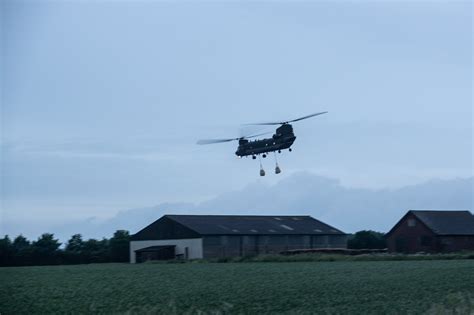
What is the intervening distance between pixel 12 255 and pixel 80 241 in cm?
1086

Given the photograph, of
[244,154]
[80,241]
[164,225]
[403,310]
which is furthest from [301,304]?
[80,241]

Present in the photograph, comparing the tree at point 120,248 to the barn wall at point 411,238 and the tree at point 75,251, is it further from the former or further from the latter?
the barn wall at point 411,238

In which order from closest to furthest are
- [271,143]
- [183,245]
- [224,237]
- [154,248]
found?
1. [271,143]
2. [224,237]
3. [183,245]
4. [154,248]

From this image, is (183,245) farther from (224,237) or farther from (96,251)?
(96,251)

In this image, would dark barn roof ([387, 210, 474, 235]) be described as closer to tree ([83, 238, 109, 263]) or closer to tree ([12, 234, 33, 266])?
tree ([83, 238, 109, 263])

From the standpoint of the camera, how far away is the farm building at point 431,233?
74812mm

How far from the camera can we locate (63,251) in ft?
261

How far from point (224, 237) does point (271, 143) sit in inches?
1449

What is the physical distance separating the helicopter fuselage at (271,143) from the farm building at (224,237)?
33095mm

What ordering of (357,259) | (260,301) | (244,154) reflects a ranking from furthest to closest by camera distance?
1. (357,259)
2. (244,154)
3. (260,301)

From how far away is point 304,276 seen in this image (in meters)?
37.5

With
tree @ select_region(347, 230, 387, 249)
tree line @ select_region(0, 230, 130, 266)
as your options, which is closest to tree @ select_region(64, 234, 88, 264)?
tree line @ select_region(0, 230, 130, 266)

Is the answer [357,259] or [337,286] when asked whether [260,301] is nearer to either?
[337,286]

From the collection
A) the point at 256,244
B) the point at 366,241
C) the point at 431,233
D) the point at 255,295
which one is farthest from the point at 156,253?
the point at 255,295
